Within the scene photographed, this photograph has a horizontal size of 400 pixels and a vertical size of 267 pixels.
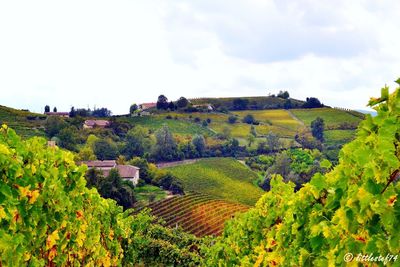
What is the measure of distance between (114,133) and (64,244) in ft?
269

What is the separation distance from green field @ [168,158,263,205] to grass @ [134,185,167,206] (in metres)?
7.34

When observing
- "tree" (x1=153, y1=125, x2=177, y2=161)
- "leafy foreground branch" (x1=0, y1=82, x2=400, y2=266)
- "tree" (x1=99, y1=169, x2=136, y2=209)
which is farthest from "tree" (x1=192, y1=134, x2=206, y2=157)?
"leafy foreground branch" (x1=0, y1=82, x2=400, y2=266)

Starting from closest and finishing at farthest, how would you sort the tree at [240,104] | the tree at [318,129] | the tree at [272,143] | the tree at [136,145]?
the tree at [136,145] → the tree at [272,143] → the tree at [318,129] → the tree at [240,104]

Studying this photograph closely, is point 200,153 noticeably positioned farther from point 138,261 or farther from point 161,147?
point 138,261

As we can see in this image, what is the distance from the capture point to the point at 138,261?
18.8m

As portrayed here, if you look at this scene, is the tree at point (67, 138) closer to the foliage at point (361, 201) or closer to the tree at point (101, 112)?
the tree at point (101, 112)

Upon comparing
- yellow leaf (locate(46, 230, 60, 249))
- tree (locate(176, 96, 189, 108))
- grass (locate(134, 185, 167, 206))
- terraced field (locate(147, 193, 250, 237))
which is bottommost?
terraced field (locate(147, 193, 250, 237))

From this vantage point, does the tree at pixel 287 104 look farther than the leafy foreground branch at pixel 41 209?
Yes

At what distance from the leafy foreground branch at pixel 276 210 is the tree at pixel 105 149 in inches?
2492

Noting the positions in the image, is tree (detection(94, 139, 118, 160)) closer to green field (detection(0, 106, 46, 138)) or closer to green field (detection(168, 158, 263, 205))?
green field (detection(168, 158, 263, 205))

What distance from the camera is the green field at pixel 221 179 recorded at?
2530 inches

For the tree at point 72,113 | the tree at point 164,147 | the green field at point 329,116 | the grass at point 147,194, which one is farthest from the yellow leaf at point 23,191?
the green field at point 329,116

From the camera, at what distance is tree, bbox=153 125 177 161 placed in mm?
76312

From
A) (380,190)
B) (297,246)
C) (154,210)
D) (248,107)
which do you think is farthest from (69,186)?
(248,107)
